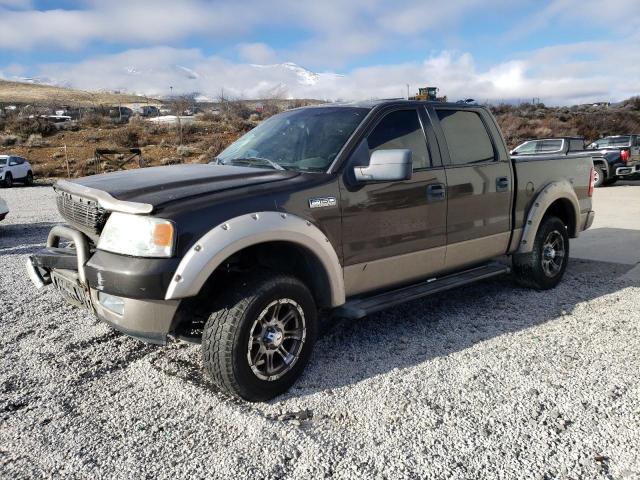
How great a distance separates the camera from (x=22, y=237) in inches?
361

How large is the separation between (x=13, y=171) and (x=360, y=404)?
2293 cm

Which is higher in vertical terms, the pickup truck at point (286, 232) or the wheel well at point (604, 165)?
the pickup truck at point (286, 232)

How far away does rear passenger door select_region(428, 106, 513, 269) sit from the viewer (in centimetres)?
440

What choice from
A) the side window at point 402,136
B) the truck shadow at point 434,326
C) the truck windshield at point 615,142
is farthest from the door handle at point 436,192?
the truck windshield at point 615,142

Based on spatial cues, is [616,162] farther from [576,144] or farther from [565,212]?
[565,212]

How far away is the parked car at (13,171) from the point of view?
21547 millimetres

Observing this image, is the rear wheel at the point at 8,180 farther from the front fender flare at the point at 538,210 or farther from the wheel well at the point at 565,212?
the front fender flare at the point at 538,210

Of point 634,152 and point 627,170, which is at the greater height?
point 634,152

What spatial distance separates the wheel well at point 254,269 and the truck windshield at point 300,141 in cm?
62

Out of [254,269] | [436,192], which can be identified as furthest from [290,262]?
[436,192]

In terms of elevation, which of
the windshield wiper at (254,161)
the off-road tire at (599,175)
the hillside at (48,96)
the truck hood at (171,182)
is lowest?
the off-road tire at (599,175)

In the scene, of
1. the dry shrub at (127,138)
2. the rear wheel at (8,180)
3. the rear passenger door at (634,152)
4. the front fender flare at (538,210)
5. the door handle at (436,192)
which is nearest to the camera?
the door handle at (436,192)

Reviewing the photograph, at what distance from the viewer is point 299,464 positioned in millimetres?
2637

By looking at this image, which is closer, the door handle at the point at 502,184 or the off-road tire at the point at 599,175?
the door handle at the point at 502,184
